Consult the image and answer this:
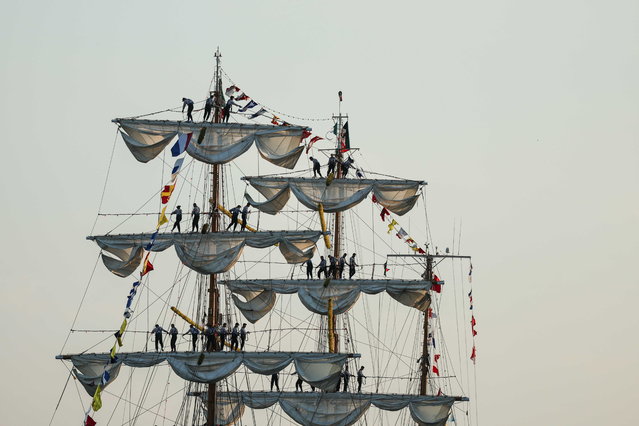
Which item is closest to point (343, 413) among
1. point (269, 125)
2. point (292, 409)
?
point (292, 409)

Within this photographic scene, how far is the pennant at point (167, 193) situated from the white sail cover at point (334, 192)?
9.65 metres

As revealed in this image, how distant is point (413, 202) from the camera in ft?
321

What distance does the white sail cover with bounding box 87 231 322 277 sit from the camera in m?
92.0

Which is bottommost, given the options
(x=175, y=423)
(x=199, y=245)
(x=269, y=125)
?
(x=175, y=423)

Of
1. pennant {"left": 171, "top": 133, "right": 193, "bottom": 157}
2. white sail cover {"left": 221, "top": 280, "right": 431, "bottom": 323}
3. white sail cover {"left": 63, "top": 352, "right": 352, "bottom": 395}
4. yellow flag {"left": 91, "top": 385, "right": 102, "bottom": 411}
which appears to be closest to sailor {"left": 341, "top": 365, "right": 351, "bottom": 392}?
white sail cover {"left": 63, "top": 352, "right": 352, "bottom": 395}

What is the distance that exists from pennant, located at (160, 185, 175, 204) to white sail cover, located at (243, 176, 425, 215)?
9.65m

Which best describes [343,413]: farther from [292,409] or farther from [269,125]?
[269,125]

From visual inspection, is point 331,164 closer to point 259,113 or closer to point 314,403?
Result: point 259,113

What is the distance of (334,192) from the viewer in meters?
96.9

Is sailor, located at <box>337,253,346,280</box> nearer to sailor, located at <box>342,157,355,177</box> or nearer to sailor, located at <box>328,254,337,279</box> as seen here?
sailor, located at <box>328,254,337,279</box>

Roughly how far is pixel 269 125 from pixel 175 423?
14.6 metres

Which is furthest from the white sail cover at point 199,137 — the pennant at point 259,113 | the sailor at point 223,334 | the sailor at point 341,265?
the sailor at point 223,334

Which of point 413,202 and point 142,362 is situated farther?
point 413,202

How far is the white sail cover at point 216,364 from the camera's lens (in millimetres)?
90938
